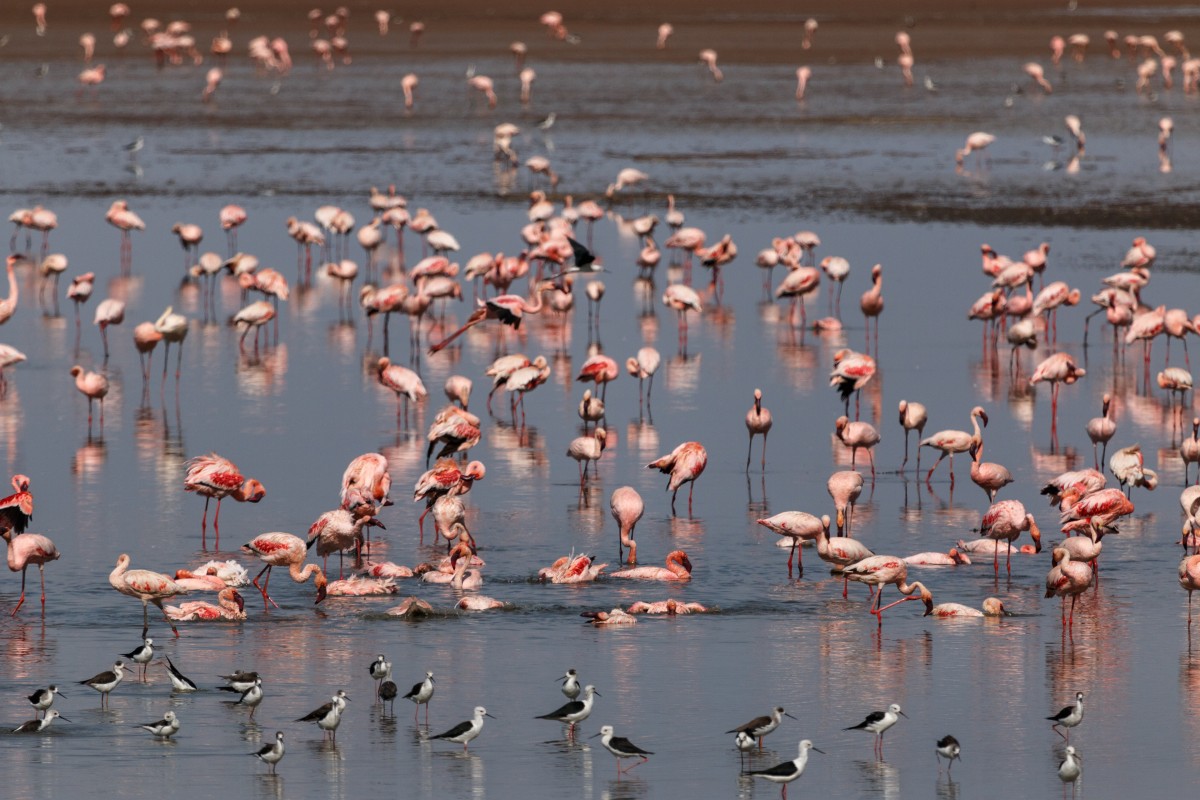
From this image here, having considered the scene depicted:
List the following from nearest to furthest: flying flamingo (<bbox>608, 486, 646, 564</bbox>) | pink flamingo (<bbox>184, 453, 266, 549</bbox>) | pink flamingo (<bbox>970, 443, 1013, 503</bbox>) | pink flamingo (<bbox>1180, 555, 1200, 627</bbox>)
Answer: pink flamingo (<bbox>1180, 555, 1200, 627</bbox>)
flying flamingo (<bbox>608, 486, 646, 564</bbox>)
pink flamingo (<bbox>184, 453, 266, 549</bbox>)
pink flamingo (<bbox>970, 443, 1013, 503</bbox>)

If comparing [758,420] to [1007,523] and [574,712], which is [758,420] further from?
[574,712]

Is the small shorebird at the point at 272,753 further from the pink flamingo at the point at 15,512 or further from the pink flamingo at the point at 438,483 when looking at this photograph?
the pink flamingo at the point at 438,483

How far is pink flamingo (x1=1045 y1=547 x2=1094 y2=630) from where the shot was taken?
11773mm

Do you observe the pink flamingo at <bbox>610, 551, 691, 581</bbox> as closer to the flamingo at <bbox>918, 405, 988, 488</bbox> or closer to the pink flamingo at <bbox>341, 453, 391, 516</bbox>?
the pink flamingo at <bbox>341, 453, 391, 516</bbox>

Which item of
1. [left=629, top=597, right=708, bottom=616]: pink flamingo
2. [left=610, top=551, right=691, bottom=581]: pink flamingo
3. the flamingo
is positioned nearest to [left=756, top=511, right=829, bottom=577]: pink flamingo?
[left=610, top=551, right=691, bottom=581]: pink flamingo

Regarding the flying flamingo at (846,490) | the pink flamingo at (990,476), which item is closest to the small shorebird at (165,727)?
the flying flamingo at (846,490)

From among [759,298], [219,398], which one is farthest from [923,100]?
[219,398]

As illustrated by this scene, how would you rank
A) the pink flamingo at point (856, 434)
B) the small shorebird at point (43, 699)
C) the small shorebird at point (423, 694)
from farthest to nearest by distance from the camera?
the pink flamingo at point (856, 434)
the small shorebird at point (423, 694)
the small shorebird at point (43, 699)

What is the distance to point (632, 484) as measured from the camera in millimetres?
15734

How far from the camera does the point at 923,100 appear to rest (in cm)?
4472

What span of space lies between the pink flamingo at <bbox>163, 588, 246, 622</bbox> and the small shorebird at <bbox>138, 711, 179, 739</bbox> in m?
2.16

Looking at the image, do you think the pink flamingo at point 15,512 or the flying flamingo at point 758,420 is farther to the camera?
the flying flamingo at point 758,420

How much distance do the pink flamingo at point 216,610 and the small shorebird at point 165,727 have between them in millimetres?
2155

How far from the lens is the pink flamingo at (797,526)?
1321cm
